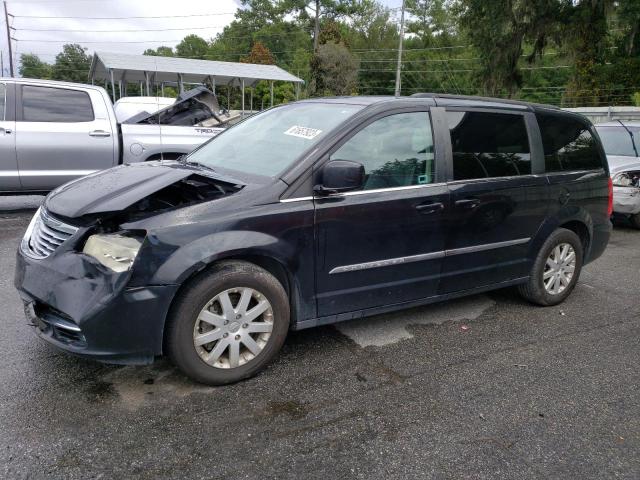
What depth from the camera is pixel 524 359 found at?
368 cm

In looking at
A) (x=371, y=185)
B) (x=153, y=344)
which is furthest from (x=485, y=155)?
(x=153, y=344)

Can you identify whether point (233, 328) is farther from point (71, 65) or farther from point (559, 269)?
point (71, 65)

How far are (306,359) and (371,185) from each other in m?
1.23

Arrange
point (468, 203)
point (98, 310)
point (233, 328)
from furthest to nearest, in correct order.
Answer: point (468, 203)
point (233, 328)
point (98, 310)

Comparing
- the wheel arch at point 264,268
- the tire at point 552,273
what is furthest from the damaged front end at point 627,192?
the wheel arch at point 264,268

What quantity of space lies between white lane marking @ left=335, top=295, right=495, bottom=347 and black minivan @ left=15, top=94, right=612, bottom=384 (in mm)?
343

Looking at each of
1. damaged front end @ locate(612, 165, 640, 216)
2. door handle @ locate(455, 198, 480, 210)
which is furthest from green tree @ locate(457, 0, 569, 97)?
door handle @ locate(455, 198, 480, 210)

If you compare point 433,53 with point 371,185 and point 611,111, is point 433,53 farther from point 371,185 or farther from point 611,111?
point 371,185

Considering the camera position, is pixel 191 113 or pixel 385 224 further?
pixel 191 113

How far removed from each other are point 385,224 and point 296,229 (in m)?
0.66

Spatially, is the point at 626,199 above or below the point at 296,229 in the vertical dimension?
below

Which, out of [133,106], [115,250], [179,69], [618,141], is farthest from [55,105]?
[179,69]

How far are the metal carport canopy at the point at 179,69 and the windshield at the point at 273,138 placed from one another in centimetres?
1762

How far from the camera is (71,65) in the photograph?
80.1 m
